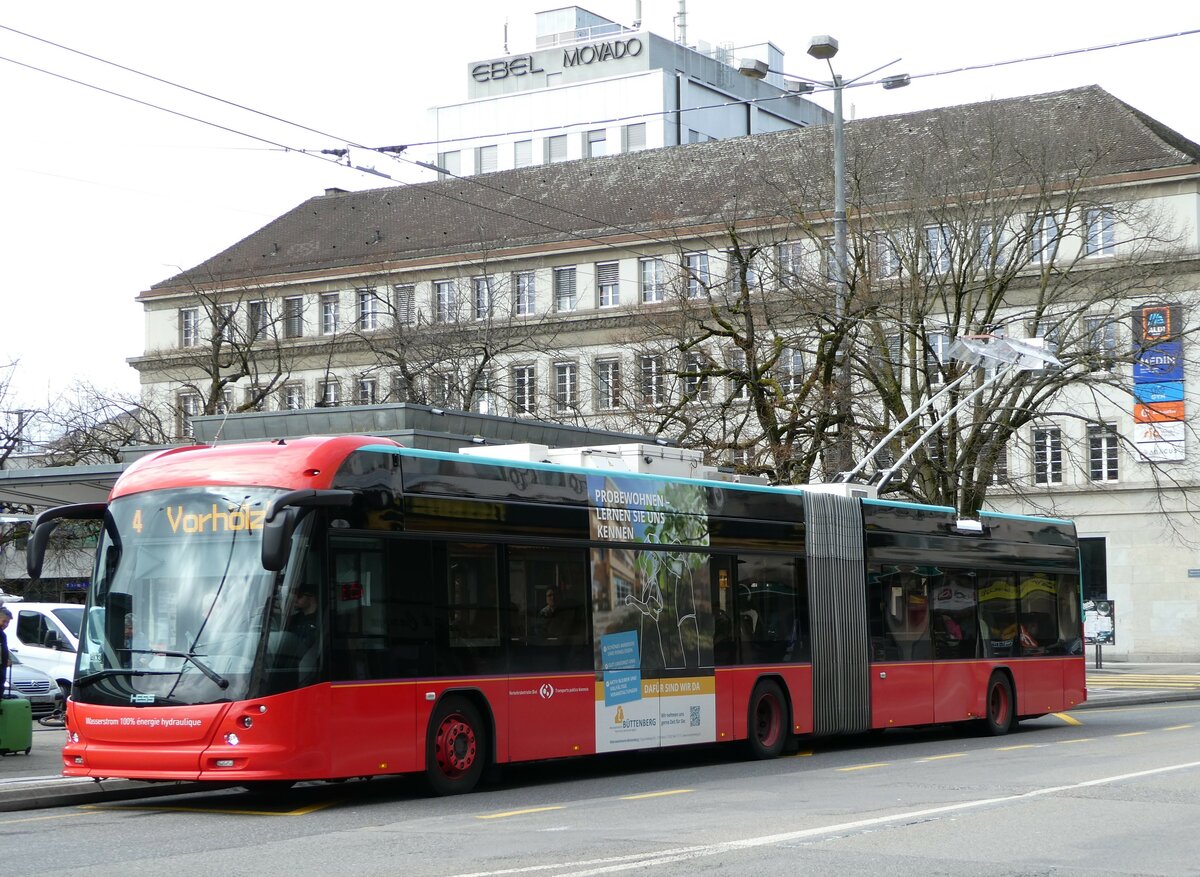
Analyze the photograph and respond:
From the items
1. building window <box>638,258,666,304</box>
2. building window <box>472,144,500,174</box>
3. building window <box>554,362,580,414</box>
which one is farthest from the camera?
building window <box>472,144,500,174</box>

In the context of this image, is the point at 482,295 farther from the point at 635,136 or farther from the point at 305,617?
the point at 305,617

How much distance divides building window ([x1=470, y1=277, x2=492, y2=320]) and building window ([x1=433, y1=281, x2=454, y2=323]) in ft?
2.93

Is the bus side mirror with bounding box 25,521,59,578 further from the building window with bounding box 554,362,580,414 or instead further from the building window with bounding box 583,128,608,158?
the building window with bounding box 583,128,608,158

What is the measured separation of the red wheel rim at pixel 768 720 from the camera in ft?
64.5

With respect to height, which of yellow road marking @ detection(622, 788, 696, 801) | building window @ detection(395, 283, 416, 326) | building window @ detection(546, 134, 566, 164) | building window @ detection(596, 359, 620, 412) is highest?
building window @ detection(546, 134, 566, 164)

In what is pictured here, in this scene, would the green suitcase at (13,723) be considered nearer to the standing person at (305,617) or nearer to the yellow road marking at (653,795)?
the standing person at (305,617)

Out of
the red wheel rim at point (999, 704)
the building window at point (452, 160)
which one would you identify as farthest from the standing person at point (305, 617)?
the building window at point (452, 160)

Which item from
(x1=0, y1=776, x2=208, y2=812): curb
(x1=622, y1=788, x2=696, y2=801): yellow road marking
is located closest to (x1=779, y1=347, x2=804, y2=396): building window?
(x1=622, y1=788, x2=696, y2=801): yellow road marking

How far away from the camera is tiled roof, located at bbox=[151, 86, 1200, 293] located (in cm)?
5662

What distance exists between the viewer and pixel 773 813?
43.5ft

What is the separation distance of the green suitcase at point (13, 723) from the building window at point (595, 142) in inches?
2756

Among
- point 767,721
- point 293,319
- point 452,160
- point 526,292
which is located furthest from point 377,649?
point 452,160

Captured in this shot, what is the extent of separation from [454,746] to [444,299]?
53.3 m

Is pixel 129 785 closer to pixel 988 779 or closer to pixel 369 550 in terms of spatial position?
pixel 369 550
